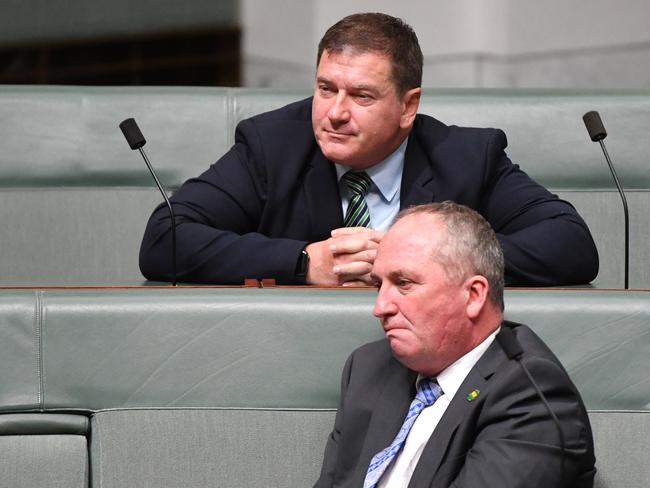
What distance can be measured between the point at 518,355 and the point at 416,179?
0.93 meters

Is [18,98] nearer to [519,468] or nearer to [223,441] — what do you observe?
[223,441]

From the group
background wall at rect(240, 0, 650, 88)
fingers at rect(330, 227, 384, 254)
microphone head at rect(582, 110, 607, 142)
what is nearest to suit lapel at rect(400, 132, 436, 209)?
fingers at rect(330, 227, 384, 254)

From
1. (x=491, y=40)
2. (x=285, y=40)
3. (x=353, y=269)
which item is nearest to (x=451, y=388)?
(x=353, y=269)

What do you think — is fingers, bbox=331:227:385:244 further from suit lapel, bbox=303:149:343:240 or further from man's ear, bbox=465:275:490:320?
man's ear, bbox=465:275:490:320

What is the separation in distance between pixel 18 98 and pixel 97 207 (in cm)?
32

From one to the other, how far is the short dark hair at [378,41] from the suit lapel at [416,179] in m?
0.14

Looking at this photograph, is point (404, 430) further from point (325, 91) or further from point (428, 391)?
point (325, 91)

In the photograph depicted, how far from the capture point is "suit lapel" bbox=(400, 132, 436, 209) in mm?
2592

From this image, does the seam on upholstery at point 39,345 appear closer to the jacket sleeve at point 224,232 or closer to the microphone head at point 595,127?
the jacket sleeve at point 224,232

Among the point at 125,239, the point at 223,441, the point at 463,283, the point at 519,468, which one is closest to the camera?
the point at 519,468

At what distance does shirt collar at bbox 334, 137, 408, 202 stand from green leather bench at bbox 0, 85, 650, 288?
0.52m

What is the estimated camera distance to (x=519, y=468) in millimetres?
1687

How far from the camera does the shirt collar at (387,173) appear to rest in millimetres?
2629

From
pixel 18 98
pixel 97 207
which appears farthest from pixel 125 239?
pixel 18 98
